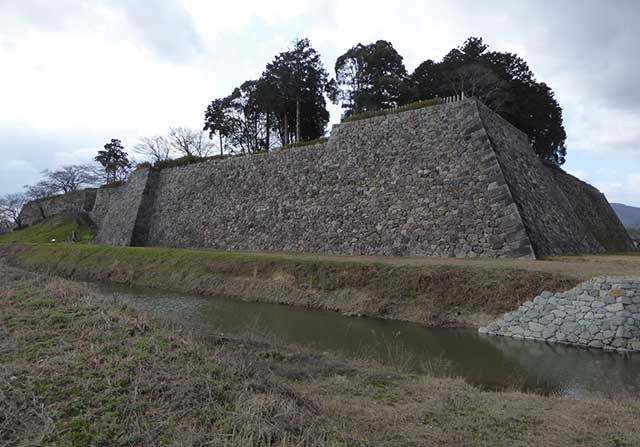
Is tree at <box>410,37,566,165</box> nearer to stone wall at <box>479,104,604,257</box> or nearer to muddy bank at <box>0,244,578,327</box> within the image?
stone wall at <box>479,104,604,257</box>

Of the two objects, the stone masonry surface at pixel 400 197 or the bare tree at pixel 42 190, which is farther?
the bare tree at pixel 42 190

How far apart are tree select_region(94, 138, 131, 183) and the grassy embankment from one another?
136 feet

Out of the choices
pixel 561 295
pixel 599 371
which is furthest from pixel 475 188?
pixel 599 371

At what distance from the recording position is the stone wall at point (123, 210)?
78.6 feet

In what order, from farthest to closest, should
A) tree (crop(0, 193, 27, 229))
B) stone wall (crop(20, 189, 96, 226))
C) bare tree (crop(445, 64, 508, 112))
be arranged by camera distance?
1. tree (crop(0, 193, 27, 229))
2. stone wall (crop(20, 189, 96, 226))
3. bare tree (crop(445, 64, 508, 112))

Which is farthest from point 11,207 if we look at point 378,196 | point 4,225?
point 378,196

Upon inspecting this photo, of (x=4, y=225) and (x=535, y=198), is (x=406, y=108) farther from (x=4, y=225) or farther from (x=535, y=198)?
(x=4, y=225)

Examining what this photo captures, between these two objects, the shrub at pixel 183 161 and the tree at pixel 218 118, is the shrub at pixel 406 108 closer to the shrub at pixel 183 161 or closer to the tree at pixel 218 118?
the shrub at pixel 183 161

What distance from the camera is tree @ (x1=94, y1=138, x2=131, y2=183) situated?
1656 inches

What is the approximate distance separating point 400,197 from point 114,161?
37.2 m

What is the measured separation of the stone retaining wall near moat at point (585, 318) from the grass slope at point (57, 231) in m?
28.9

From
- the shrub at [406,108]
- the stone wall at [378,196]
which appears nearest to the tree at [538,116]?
the shrub at [406,108]

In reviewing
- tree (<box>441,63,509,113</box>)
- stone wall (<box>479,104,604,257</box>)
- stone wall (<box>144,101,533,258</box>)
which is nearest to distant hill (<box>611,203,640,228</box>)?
tree (<box>441,63,509,113</box>)

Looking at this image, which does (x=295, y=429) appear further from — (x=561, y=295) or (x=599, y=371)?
(x=561, y=295)
